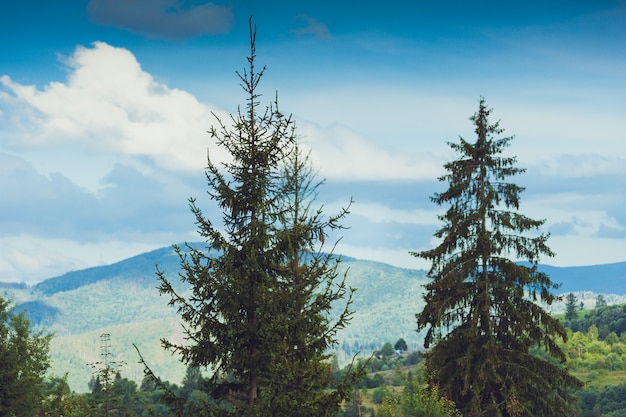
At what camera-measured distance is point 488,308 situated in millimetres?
28391

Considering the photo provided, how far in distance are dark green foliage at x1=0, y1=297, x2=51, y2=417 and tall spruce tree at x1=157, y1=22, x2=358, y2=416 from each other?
30889 millimetres

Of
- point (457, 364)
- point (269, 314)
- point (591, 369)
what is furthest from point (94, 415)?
point (591, 369)

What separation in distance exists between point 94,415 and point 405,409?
14.0 metres

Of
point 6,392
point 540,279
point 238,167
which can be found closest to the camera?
point 238,167

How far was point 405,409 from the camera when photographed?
106 ft

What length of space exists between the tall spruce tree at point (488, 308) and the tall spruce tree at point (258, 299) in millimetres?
13126

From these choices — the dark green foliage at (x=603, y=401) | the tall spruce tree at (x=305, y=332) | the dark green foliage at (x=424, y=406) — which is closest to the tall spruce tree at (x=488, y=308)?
the dark green foliage at (x=424, y=406)

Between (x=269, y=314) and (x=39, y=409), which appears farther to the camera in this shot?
(x=39, y=409)

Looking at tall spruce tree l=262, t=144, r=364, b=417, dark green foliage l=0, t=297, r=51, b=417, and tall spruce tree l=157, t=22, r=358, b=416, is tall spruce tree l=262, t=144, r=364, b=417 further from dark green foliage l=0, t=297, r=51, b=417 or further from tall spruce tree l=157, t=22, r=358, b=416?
dark green foliage l=0, t=297, r=51, b=417

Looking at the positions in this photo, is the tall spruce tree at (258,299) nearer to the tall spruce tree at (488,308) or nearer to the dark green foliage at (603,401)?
the tall spruce tree at (488,308)

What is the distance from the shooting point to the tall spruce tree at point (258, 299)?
52.9 feet

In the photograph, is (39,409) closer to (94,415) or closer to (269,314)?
(94,415)

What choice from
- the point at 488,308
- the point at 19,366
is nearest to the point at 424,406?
the point at 488,308

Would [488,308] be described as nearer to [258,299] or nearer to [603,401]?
[258,299]
